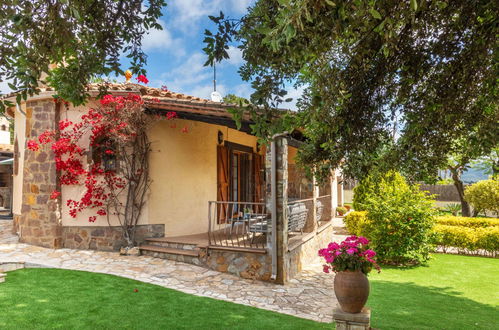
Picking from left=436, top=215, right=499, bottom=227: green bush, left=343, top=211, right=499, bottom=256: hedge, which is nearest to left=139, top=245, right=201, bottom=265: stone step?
left=343, top=211, right=499, bottom=256: hedge

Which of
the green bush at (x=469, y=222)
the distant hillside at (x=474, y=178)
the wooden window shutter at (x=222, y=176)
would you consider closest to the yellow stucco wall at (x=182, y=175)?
the wooden window shutter at (x=222, y=176)

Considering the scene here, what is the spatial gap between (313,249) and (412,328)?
4600mm

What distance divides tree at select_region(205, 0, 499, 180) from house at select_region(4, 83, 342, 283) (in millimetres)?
2796

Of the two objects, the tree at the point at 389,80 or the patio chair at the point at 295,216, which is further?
the patio chair at the point at 295,216

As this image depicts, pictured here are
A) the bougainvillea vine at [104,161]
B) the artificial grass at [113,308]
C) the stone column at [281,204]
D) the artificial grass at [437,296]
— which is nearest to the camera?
the artificial grass at [113,308]

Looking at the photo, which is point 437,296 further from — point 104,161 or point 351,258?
point 104,161

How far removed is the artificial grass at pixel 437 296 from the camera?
5.19 metres

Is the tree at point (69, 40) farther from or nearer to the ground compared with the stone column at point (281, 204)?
farther from the ground

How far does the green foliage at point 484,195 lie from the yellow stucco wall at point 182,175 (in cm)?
1462

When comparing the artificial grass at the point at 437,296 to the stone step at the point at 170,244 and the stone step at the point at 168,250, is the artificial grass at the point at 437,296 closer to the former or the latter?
the stone step at the point at 168,250

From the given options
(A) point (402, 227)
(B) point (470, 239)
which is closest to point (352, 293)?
(A) point (402, 227)

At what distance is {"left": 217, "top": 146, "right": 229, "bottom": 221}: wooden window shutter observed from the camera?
10.1 m

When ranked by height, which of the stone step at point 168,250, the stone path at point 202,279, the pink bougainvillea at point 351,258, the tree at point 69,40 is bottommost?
the stone path at point 202,279

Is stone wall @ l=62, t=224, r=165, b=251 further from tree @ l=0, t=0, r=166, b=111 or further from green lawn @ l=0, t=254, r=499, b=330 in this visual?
tree @ l=0, t=0, r=166, b=111
